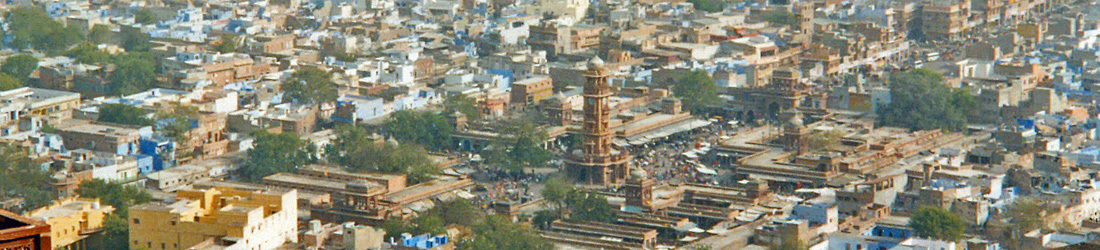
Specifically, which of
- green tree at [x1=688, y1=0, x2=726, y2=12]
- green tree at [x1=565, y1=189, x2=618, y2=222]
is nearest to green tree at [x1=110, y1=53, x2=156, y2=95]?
green tree at [x1=565, y1=189, x2=618, y2=222]

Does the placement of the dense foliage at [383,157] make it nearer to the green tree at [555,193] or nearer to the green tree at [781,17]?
the green tree at [555,193]

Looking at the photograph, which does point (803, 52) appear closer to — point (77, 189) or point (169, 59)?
point (169, 59)

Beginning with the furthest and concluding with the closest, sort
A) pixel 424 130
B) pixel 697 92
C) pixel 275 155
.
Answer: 1. pixel 697 92
2. pixel 424 130
3. pixel 275 155

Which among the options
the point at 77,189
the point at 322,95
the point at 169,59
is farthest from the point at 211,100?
the point at 77,189

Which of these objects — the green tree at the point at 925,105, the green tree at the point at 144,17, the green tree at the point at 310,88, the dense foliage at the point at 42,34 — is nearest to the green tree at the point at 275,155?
the green tree at the point at 310,88

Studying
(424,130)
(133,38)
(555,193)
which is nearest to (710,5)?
(133,38)

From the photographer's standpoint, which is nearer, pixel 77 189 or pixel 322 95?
pixel 77 189

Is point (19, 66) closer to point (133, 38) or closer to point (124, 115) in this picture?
point (133, 38)
